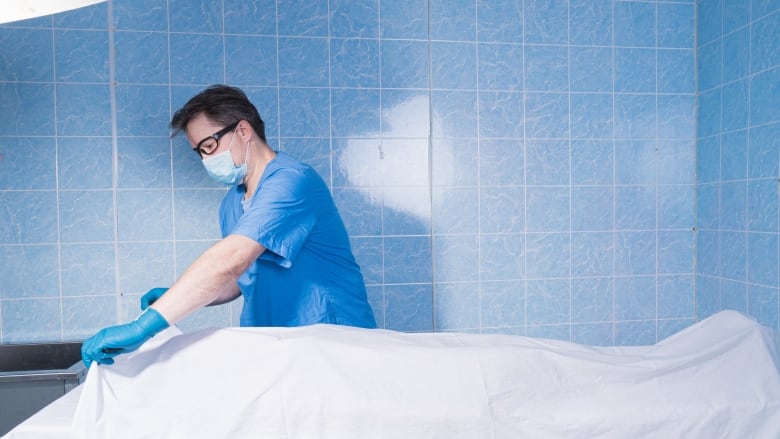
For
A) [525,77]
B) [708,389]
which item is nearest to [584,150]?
[525,77]

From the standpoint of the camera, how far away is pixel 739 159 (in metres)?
1.99

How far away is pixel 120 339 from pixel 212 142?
0.61 meters

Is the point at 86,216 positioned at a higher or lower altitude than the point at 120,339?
higher

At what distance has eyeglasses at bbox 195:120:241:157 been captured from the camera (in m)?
1.41

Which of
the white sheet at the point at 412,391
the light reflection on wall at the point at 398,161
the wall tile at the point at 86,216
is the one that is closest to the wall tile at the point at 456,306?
the light reflection on wall at the point at 398,161

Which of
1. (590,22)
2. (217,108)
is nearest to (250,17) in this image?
(217,108)

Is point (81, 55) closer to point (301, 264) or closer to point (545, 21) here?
point (301, 264)

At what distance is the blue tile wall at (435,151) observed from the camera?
1873 millimetres

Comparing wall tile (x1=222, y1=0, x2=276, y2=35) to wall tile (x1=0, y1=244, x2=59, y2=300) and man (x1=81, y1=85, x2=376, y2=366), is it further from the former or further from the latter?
wall tile (x1=0, y1=244, x2=59, y2=300)

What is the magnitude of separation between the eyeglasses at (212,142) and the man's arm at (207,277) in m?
0.38

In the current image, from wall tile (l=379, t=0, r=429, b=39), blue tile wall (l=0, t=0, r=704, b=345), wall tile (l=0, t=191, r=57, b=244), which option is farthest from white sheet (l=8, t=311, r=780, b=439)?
wall tile (l=379, t=0, r=429, b=39)

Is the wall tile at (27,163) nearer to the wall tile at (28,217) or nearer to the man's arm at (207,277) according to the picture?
the wall tile at (28,217)

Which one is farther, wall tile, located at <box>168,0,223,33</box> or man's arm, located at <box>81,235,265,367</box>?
wall tile, located at <box>168,0,223,33</box>

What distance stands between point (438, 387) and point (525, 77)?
1494 millimetres
